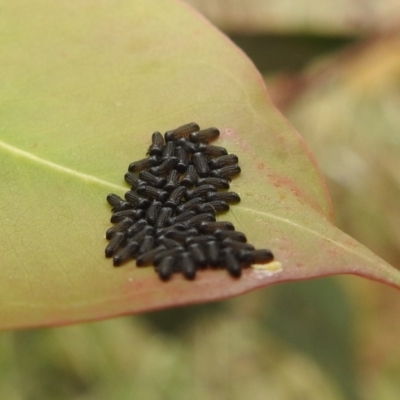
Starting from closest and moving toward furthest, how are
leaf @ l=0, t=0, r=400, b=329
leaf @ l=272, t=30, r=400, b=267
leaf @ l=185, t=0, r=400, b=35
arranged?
leaf @ l=0, t=0, r=400, b=329
leaf @ l=272, t=30, r=400, b=267
leaf @ l=185, t=0, r=400, b=35

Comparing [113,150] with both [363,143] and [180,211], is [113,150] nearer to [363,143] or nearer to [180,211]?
[180,211]

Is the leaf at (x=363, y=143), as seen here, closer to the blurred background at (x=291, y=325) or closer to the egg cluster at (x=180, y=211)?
the blurred background at (x=291, y=325)

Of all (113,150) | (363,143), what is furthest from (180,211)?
(363,143)

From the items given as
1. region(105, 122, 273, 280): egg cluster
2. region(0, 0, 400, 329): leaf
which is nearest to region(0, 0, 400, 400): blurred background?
region(0, 0, 400, 329): leaf

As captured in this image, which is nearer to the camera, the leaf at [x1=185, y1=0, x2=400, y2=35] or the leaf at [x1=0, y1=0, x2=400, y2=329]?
the leaf at [x1=0, y1=0, x2=400, y2=329]

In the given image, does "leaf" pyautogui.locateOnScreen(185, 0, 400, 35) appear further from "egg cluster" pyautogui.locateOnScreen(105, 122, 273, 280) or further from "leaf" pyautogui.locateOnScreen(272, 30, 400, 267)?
"egg cluster" pyautogui.locateOnScreen(105, 122, 273, 280)

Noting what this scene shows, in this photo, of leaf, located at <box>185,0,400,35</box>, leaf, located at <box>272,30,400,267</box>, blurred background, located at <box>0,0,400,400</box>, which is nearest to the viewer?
blurred background, located at <box>0,0,400,400</box>

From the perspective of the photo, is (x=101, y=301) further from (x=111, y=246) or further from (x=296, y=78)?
(x=296, y=78)
